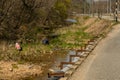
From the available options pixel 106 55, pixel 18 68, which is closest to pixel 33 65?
pixel 18 68

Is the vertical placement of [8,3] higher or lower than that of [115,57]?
higher

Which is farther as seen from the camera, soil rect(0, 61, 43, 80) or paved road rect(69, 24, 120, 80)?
soil rect(0, 61, 43, 80)

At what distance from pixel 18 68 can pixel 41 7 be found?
23.3 m

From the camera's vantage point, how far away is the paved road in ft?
42.9

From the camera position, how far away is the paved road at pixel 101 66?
42.9 feet

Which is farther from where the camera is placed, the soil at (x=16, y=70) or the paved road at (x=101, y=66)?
the soil at (x=16, y=70)

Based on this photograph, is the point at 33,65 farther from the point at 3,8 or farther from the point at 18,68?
the point at 3,8

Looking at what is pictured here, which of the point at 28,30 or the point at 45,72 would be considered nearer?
the point at 45,72

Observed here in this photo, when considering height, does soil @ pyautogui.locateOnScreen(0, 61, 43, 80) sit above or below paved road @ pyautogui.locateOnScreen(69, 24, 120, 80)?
below

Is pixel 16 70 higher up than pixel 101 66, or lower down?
lower down

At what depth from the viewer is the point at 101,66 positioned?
15141 millimetres

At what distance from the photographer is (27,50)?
84.4 feet

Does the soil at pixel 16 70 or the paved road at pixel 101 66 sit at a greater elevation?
the paved road at pixel 101 66

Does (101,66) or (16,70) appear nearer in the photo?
(101,66)
